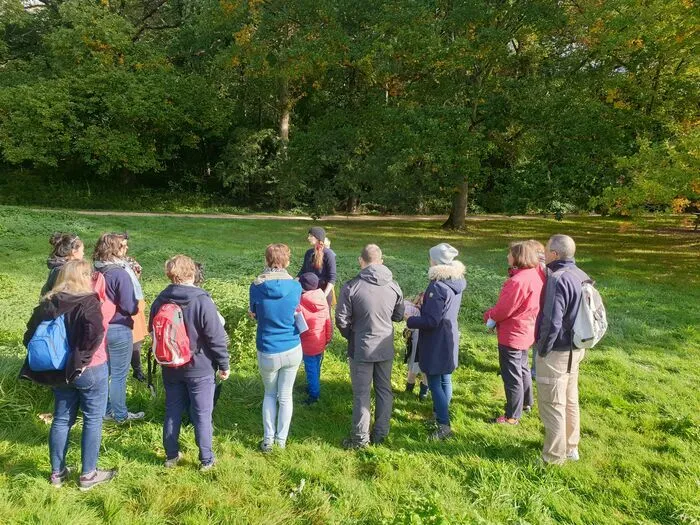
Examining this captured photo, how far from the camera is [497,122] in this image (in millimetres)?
18391

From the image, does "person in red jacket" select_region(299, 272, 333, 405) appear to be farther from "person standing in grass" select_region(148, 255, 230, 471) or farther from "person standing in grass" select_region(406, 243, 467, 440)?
"person standing in grass" select_region(148, 255, 230, 471)

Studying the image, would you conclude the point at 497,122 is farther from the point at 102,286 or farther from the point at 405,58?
the point at 102,286

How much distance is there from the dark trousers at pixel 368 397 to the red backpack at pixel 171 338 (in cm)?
148

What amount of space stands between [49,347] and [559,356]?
12.5ft

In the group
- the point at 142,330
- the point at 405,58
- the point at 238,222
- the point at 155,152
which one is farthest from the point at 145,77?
the point at 142,330

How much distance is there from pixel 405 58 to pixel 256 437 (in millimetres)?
17081

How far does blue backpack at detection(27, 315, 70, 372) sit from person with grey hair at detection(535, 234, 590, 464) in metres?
3.56

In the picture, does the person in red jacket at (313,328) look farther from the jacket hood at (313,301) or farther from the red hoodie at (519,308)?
the red hoodie at (519,308)

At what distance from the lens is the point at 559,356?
3816 millimetres

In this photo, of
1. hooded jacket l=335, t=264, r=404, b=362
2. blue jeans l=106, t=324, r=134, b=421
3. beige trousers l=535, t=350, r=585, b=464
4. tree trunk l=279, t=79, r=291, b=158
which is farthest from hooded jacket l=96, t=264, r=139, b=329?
tree trunk l=279, t=79, r=291, b=158

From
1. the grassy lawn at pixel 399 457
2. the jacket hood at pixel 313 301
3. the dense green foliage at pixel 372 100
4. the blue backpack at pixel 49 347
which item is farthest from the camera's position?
the dense green foliage at pixel 372 100

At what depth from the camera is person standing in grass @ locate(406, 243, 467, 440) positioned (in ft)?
13.5

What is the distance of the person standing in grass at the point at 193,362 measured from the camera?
11.3ft

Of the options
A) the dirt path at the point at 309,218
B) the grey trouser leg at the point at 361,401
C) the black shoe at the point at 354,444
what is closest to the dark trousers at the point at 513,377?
the grey trouser leg at the point at 361,401
